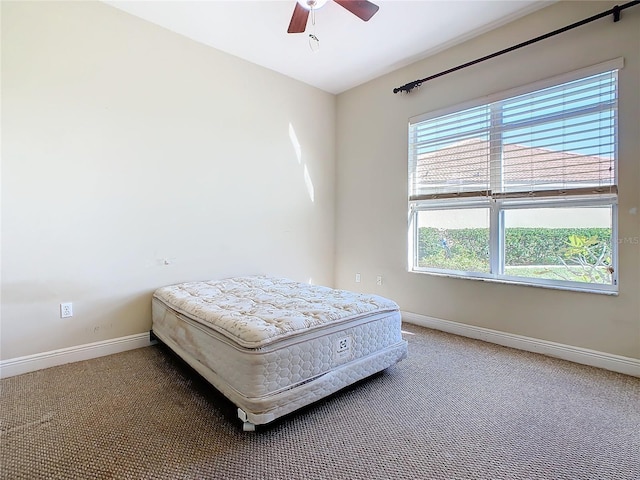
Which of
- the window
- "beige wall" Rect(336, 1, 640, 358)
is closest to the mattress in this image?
"beige wall" Rect(336, 1, 640, 358)

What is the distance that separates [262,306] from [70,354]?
164cm

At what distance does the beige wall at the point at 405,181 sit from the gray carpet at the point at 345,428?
18.4 inches

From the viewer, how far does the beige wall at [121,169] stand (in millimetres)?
2293

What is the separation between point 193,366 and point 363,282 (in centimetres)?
243

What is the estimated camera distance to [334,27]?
2875 mm

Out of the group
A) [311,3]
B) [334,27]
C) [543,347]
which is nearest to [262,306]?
[311,3]

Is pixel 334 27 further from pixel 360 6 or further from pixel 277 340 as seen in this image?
pixel 277 340

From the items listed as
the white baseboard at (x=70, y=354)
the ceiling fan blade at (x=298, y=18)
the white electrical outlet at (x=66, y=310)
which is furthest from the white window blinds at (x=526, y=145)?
the white electrical outlet at (x=66, y=310)

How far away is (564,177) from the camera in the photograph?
2.57 metres

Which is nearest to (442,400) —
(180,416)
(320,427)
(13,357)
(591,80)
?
(320,427)

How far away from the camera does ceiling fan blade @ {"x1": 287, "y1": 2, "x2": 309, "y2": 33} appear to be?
86.7 inches

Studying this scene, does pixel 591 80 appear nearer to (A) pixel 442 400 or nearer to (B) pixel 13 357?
(A) pixel 442 400

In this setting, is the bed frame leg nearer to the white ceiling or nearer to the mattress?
the mattress

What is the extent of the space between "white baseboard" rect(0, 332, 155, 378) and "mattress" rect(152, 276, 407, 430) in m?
0.33
